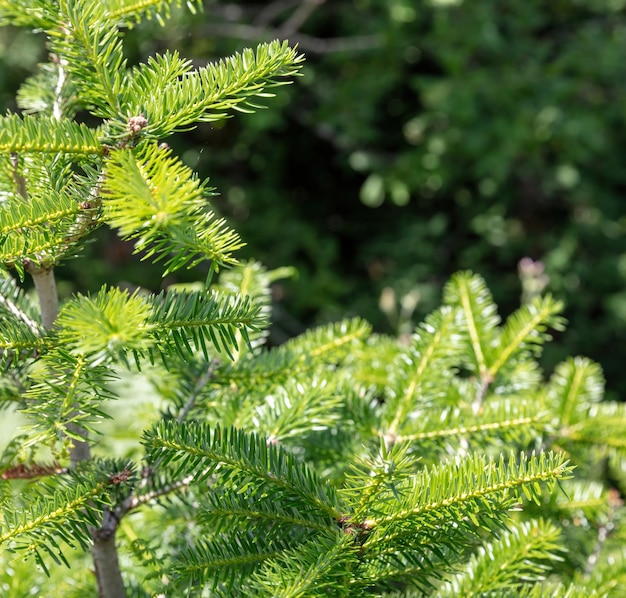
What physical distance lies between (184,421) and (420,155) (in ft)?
8.89

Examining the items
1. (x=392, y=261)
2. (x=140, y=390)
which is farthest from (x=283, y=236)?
(x=140, y=390)

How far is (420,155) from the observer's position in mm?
3107

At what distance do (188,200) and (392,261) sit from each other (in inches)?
122

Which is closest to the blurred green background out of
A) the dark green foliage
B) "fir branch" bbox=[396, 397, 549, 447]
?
the dark green foliage

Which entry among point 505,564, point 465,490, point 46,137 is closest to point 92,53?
point 46,137

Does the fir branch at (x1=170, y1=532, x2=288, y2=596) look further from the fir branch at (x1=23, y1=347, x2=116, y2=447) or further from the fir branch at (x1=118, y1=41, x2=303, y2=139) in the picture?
the fir branch at (x1=118, y1=41, x2=303, y2=139)

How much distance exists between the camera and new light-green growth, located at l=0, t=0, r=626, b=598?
0.46 m

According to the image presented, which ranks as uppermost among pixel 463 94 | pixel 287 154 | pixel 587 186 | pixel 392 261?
pixel 463 94

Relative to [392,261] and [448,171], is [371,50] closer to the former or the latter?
[448,171]

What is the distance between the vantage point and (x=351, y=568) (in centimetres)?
52

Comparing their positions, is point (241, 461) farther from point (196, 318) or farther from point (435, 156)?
point (435, 156)

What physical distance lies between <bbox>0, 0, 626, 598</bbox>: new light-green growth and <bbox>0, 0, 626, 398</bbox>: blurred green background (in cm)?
203

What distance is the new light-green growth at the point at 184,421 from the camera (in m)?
0.46

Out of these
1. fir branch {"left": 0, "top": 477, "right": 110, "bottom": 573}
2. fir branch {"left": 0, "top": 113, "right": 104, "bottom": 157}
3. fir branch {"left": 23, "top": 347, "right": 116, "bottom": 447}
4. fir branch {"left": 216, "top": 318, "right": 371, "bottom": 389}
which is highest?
fir branch {"left": 0, "top": 113, "right": 104, "bottom": 157}
